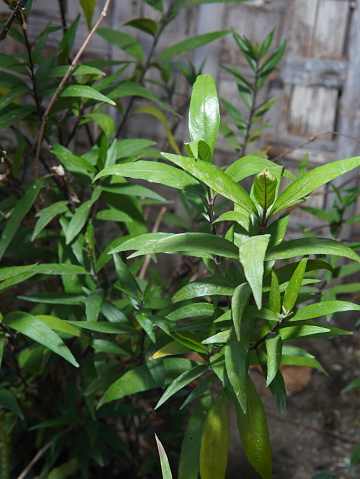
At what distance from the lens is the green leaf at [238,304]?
1.74 feet

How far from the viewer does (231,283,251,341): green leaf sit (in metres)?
0.53

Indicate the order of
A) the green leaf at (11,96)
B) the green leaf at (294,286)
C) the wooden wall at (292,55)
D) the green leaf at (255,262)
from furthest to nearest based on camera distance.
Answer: the wooden wall at (292,55) → the green leaf at (11,96) → the green leaf at (294,286) → the green leaf at (255,262)

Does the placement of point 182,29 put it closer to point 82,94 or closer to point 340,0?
point 340,0

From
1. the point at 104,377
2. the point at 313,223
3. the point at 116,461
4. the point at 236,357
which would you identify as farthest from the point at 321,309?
the point at 313,223

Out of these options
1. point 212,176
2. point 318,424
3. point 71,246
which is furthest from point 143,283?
point 318,424

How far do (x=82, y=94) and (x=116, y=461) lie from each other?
1047 mm

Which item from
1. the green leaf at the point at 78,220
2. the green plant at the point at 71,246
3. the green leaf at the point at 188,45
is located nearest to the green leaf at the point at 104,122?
the green plant at the point at 71,246

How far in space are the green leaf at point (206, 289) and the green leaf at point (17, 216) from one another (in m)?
0.36

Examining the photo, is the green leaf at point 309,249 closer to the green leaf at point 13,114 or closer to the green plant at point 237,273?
the green plant at point 237,273

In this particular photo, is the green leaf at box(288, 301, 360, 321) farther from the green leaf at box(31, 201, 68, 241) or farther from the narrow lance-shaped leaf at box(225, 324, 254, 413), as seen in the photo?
the green leaf at box(31, 201, 68, 241)

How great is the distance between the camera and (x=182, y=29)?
2172 millimetres

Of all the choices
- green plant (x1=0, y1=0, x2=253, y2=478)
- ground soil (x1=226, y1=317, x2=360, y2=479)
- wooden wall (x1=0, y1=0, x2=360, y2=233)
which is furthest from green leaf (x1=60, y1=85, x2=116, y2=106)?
wooden wall (x1=0, y1=0, x2=360, y2=233)

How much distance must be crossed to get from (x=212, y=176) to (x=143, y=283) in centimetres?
53

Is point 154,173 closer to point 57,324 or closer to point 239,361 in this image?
point 239,361
